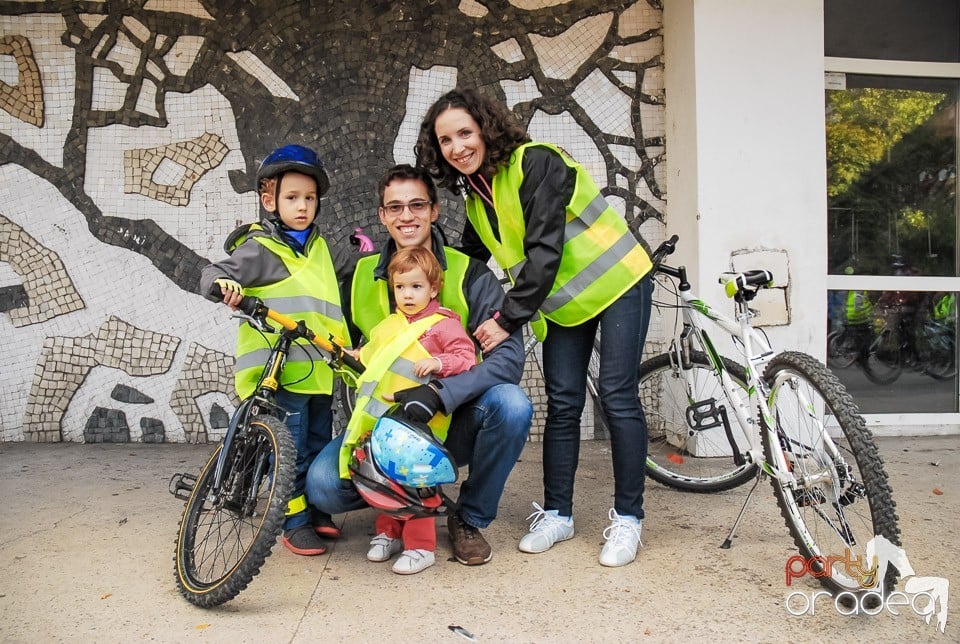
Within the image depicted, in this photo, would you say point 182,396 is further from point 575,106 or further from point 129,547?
point 575,106

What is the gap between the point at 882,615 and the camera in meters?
2.36

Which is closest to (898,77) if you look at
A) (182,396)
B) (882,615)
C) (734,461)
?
(734,461)

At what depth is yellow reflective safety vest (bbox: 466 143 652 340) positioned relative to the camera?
2.88 meters

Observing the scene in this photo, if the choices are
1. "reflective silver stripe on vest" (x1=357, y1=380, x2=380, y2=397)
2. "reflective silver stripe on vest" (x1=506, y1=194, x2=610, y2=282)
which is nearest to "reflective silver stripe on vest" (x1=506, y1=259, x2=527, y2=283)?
"reflective silver stripe on vest" (x1=506, y1=194, x2=610, y2=282)

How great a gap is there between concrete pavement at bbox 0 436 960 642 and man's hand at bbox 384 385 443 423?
610 millimetres

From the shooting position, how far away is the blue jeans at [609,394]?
116 inches

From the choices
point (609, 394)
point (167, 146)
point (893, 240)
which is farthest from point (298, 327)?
point (893, 240)

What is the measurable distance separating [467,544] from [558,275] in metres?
1.08

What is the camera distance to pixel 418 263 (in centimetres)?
282

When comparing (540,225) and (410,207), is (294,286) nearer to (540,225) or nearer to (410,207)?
(410,207)

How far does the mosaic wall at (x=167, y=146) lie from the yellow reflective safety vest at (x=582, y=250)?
73.8 inches

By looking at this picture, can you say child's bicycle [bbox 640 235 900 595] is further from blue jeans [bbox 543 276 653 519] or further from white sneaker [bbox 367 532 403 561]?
white sneaker [bbox 367 532 403 561]

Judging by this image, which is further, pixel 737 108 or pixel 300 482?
pixel 737 108

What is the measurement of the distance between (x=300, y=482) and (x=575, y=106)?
9.47 ft
